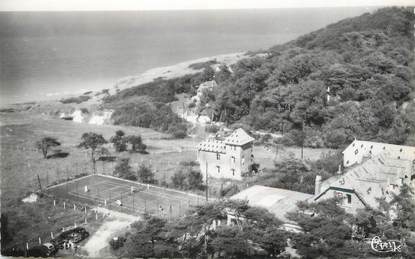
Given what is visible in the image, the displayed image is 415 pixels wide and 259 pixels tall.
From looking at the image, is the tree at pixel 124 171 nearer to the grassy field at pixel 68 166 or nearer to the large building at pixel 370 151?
the grassy field at pixel 68 166

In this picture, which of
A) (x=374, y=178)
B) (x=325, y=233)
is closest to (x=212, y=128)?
(x=374, y=178)

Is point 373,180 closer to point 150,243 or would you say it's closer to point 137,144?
point 150,243

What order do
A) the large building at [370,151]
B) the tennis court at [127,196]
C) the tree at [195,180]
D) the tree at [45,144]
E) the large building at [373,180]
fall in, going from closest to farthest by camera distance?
the large building at [373,180], the large building at [370,151], the tennis court at [127,196], the tree at [195,180], the tree at [45,144]

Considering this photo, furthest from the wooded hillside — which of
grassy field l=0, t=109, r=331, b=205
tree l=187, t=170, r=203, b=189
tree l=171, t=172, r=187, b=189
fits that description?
tree l=171, t=172, r=187, b=189

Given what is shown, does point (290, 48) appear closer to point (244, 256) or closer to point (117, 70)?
point (117, 70)

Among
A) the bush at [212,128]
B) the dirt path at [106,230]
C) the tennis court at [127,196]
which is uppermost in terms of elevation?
the bush at [212,128]

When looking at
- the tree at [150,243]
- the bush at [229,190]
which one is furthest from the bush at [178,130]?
the tree at [150,243]

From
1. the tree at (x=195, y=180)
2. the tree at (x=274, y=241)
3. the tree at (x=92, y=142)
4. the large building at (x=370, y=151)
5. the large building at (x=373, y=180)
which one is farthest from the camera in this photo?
the tree at (x=92, y=142)
